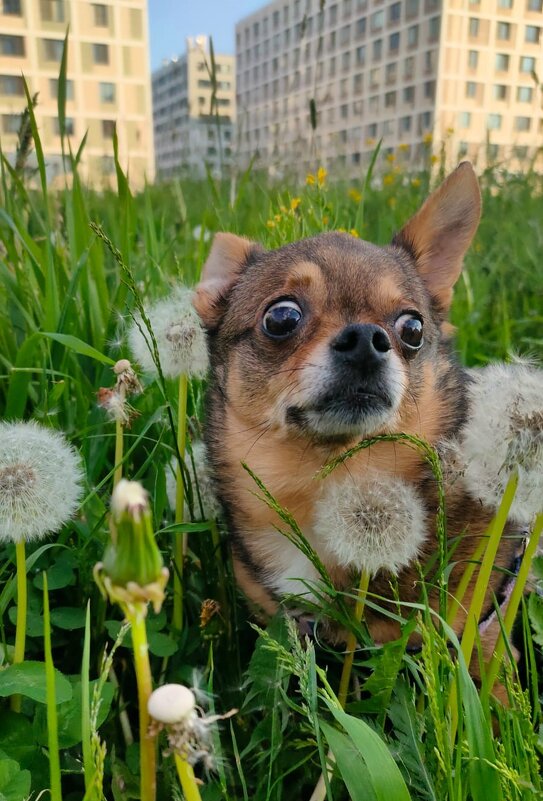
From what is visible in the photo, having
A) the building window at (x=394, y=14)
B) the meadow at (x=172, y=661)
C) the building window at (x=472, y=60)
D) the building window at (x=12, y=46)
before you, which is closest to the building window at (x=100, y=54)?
the building window at (x=12, y=46)

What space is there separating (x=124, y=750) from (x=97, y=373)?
3.69 ft

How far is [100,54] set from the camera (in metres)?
20.7

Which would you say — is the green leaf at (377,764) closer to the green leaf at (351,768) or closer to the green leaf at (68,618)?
the green leaf at (351,768)

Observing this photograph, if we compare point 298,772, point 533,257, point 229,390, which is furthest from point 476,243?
point 298,772

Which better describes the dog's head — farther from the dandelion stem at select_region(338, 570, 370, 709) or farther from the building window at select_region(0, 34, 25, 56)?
the building window at select_region(0, 34, 25, 56)

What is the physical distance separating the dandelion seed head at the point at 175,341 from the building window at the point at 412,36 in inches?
804

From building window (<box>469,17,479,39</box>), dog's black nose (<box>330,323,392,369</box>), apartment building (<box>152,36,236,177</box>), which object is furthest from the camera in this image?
building window (<box>469,17,479,39</box>)

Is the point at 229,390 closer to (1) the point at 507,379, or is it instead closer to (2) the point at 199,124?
(1) the point at 507,379

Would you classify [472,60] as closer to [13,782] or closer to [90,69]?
[90,69]

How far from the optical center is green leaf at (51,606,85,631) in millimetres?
1286

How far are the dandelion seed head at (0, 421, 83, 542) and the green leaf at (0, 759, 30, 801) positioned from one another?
1.08 feet

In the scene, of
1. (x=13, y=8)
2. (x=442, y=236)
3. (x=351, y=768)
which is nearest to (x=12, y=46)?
(x=13, y=8)

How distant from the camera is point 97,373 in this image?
1.99 metres

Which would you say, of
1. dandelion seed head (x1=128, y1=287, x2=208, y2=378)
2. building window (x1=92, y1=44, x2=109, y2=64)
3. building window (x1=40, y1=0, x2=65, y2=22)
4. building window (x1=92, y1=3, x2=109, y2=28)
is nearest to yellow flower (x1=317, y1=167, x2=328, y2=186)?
dandelion seed head (x1=128, y1=287, x2=208, y2=378)
